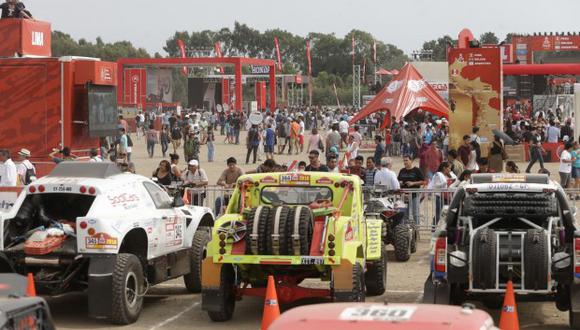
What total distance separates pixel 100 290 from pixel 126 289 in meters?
0.36

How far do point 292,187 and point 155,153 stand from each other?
35435 millimetres

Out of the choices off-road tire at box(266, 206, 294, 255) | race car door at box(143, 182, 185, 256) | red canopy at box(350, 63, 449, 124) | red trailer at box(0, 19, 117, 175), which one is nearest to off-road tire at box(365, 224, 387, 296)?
off-road tire at box(266, 206, 294, 255)

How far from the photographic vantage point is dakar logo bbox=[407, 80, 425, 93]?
39.8m

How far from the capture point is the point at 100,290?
465 inches

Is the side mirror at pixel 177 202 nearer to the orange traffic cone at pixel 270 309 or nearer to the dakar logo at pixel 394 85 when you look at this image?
the orange traffic cone at pixel 270 309

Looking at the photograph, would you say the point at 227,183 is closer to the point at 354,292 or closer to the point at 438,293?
the point at 354,292

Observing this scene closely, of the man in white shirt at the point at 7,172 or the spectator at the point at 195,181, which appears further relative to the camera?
the spectator at the point at 195,181

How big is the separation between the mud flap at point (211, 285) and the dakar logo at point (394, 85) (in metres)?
28.4

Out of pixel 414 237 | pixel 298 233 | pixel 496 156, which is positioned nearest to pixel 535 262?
pixel 298 233

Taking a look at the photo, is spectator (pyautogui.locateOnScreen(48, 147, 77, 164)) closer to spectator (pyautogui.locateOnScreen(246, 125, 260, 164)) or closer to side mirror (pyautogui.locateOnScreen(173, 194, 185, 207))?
side mirror (pyautogui.locateOnScreen(173, 194, 185, 207))

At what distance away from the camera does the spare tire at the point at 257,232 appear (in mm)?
Answer: 11906

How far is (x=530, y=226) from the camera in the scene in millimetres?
11703

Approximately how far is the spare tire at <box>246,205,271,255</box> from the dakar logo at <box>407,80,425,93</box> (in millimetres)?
28356

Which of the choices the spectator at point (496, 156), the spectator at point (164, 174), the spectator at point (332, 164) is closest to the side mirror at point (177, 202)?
the spectator at point (164, 174)
